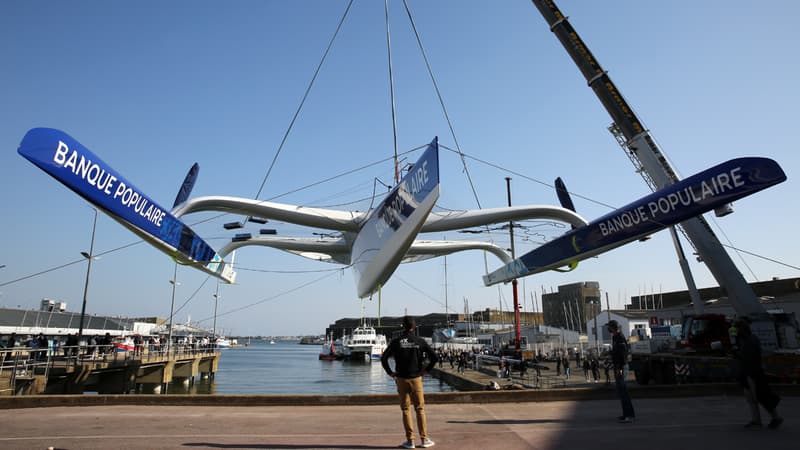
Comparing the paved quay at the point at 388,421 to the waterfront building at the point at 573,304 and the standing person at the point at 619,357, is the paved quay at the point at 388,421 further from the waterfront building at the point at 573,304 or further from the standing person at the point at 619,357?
the waterfront building at the point at 573,304

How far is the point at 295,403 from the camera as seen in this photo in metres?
6.94

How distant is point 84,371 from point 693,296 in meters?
21.7

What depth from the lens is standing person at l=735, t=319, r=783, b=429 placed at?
15.7 feet

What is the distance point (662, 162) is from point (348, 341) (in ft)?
163

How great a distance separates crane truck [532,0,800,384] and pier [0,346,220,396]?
16051 millimetres

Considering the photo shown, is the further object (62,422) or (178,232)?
(178,232)

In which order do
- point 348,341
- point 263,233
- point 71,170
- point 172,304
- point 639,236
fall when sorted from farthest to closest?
point 348,341 < point 172,304 < point 263,233 < point 639,236 < point 71,170

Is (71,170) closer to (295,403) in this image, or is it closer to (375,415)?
(295,403)

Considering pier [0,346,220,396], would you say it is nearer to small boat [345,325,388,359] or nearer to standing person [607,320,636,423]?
standing person [607,320,636,423]

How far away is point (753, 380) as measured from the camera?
194 inches

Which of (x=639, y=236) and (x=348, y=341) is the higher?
(x=639, y=236)

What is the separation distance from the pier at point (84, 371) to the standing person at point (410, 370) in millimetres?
A: 11678

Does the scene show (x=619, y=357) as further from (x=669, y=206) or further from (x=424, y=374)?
(x=669, y=206)

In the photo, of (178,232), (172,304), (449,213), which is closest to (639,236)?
(449,213)
